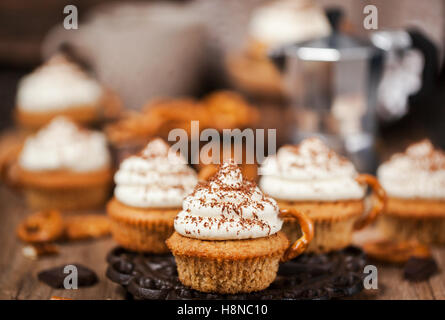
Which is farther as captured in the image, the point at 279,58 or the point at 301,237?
the point at 279,58

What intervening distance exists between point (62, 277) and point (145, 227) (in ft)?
0.98

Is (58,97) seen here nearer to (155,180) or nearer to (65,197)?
(65,197)

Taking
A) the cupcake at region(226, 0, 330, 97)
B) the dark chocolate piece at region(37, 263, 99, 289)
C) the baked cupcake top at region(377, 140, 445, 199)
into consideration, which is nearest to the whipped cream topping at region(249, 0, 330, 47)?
the cupcake at region(226, 0, 330, 97)

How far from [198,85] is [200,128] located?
5.04 ft

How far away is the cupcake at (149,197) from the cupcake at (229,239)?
30cm

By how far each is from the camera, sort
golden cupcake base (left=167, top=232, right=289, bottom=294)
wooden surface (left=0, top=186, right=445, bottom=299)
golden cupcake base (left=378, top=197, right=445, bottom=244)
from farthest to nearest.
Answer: golden cupcake base (left=378, top=197, right=445, bottom=244)
wooden surface (left=0, top=186, right=445, bottom=299)
golden cupcake base (left=167, top=232, right=289, bottom=294)

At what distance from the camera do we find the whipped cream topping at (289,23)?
4.60 meters

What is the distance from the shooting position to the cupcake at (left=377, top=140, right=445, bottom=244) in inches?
106

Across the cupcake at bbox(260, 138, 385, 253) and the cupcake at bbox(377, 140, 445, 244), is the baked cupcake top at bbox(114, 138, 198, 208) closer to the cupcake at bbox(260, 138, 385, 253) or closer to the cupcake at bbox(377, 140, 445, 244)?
the cupcake at bbox(260, 138, 385, 253)

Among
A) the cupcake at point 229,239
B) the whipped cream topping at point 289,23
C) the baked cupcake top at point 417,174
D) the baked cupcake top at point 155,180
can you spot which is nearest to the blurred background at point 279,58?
the whipped cream topping at point 289,23

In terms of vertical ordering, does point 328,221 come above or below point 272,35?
below

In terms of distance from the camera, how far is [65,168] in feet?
10.5

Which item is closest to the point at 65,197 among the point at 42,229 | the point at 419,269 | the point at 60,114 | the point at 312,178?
the point at 42,229
